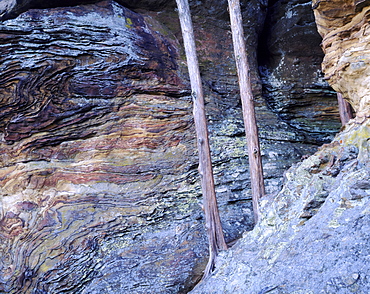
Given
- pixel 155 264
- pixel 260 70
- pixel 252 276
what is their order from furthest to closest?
pixel 260 70, pixel 155 264, pixel 252 276

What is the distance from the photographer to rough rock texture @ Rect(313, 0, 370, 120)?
575cm

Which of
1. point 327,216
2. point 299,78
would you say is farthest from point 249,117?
point 299,78

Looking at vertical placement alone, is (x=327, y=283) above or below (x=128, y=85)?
below

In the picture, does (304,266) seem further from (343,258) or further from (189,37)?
(189,37)

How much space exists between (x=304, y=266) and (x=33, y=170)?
22.3ft

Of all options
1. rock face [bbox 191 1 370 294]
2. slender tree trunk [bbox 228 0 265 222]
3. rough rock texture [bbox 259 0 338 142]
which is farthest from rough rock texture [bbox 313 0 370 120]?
rough rock texture [bbox 259 0 338 142]

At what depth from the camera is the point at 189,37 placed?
754 centimetres

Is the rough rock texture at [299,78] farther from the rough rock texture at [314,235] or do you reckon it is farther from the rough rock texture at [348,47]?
the rough rock texture at [314,235]

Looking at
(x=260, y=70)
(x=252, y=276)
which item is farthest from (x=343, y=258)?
(x=260, y=70)

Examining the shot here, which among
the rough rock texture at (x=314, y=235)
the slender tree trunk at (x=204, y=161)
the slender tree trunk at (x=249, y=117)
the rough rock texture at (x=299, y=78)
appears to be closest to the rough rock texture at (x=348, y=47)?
the rough rock texture at (x=314, y=235)

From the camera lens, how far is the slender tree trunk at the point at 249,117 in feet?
23.5

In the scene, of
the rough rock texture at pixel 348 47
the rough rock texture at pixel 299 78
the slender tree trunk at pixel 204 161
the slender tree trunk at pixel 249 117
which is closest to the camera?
the rough rock texture at pixel 348 47

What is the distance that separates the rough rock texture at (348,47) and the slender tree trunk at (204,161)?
8.28ft

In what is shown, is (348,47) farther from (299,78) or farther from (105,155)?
(105,155)
